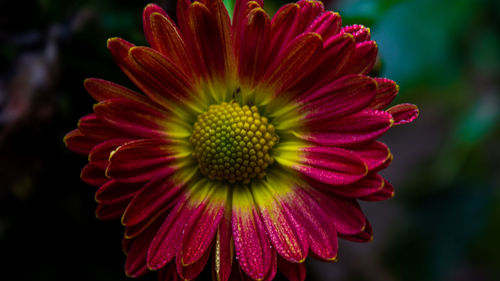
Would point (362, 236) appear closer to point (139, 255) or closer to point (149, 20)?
point (139, 255)

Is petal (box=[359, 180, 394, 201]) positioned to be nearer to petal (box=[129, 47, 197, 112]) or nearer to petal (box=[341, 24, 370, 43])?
petal (box=[341, 24, 370, 43])

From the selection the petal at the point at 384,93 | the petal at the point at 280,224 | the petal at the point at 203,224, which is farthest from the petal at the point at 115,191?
the petal at the point at 384,93

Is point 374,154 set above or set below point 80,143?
below

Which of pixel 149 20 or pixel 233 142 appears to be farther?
pixel 233 142

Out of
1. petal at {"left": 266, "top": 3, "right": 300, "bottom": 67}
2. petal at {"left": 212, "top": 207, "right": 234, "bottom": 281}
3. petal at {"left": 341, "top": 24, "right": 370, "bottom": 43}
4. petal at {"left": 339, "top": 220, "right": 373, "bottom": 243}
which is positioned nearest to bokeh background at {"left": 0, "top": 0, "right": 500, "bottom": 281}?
petal at {"left": 341, "top": 24, "right": 370, "bottom": 43}

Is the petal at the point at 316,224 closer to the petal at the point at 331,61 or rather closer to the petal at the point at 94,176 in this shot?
the petal at the point at 331,61

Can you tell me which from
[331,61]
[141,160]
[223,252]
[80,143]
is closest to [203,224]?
[223,252]

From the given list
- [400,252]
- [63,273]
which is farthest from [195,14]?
[400,252]
